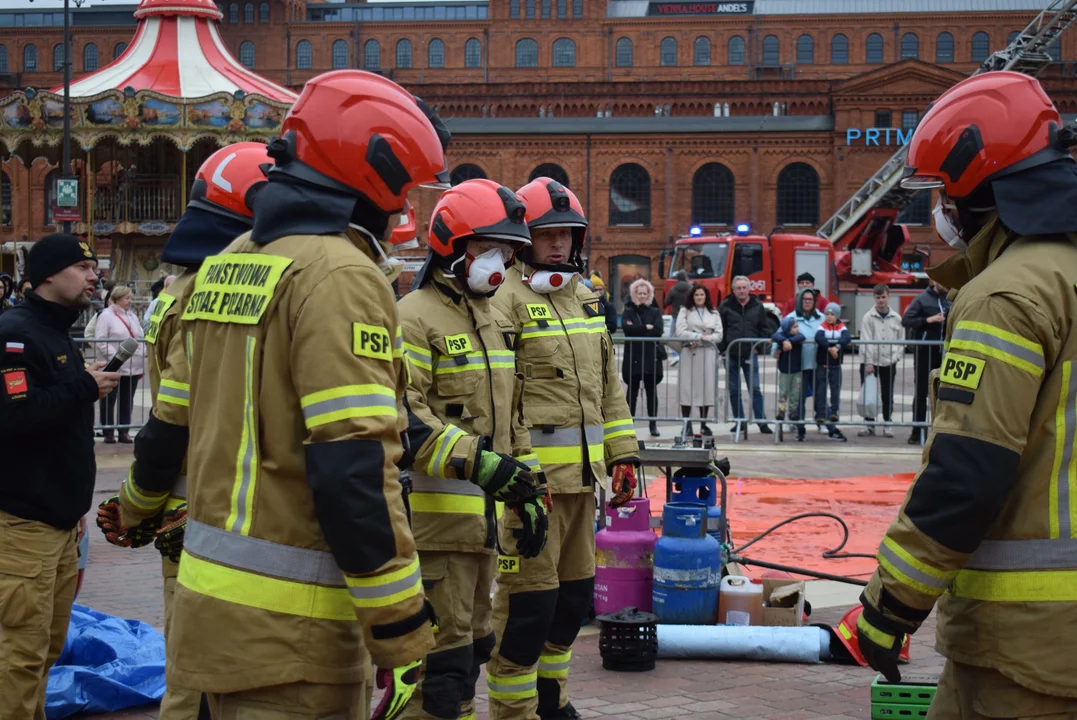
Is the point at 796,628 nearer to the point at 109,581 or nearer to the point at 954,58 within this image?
the point at 109,581

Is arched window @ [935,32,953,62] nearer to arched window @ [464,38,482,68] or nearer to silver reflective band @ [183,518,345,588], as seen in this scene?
arched window @ [464,38,482,68]

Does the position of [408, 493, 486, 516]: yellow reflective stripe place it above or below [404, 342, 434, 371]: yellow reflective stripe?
below

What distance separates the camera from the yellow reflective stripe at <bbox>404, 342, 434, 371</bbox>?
475cm

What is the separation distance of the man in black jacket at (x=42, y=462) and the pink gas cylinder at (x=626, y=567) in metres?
3.00

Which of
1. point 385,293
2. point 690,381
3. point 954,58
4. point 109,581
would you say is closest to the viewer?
point 385,293

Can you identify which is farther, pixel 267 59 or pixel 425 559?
pixel 267 59

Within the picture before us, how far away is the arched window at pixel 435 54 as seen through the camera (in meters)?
66.8

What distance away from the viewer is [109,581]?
26.2 ft

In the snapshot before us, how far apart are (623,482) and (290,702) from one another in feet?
10.1

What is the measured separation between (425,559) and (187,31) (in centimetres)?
3237

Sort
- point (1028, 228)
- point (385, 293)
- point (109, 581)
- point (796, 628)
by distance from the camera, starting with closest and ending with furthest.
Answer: point (385, 293) → point (1028, 228) → point (796, 628) → point (109, 581)

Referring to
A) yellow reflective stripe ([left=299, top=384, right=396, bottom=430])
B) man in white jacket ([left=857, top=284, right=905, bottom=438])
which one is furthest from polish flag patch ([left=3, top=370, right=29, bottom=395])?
man in white jacket ([left=857, top=284, right=905, bottom=438])

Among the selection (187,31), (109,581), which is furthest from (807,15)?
(109,581)

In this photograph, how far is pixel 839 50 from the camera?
214 ft
